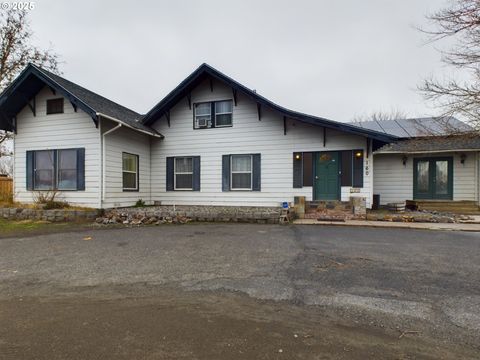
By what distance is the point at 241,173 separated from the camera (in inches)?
467

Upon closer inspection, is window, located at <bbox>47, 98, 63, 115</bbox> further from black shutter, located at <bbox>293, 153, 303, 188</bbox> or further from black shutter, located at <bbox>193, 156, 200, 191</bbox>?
black shutter, located at <bbox>293, 153, 303, 188</bbox>

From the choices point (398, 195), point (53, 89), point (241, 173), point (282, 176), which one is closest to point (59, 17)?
point (53, 89)

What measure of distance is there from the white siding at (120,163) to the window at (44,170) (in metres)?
2.57

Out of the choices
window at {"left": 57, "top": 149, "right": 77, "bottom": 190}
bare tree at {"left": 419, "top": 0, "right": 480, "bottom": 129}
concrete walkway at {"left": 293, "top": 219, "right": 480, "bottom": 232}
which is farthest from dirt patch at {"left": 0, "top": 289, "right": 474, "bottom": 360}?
bare tree at {"left": 419, "top": 0, "right": 480, "bottom": 129}

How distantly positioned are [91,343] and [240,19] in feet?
57.3

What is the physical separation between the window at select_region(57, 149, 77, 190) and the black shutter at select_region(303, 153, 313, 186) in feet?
30.0

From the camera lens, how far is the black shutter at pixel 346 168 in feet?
35.3

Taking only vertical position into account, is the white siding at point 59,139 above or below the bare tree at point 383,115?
below

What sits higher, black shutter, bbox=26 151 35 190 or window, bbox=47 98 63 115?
window, bbox=47 98 63 115

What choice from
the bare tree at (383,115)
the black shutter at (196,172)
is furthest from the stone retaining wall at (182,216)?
the bare tree at (383,115)

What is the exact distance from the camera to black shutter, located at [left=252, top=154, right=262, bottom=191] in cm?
1158

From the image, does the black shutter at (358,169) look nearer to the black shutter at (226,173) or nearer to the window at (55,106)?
the black shutter at (226,173)

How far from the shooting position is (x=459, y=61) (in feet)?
33.2

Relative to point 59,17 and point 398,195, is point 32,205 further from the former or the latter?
point 398,195
